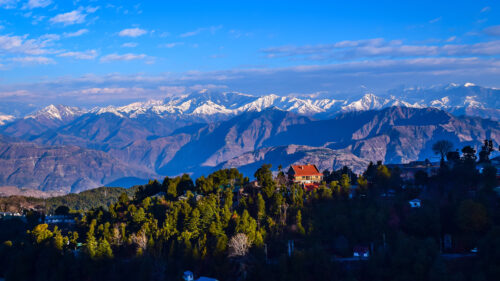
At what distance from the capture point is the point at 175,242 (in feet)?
201

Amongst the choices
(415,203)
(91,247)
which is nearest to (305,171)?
(415,203)

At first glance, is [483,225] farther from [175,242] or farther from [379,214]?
[175,242]

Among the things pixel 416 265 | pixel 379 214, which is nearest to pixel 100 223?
pixel 379 214

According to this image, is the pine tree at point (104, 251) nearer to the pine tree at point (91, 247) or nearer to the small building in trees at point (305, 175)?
the pine tree at point (91, 247)

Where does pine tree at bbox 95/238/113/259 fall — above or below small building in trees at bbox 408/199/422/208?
below

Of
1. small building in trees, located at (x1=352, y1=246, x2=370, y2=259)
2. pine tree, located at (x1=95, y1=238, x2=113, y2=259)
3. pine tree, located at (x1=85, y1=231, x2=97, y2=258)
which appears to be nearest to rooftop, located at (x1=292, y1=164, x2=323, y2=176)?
small building in trees, located at (x1=352, y1=246, x2=370, y2=259)

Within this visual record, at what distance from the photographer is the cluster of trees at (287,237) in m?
51.8

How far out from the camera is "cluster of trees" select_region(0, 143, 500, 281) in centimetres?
5175

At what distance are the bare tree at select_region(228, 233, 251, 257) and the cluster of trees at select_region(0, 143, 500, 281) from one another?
0.43ft

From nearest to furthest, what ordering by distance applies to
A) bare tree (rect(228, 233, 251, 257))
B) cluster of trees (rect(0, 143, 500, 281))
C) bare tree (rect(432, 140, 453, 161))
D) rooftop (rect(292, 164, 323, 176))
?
cluster of trees (rect(0, 143, 500, 281)) → bare tree (rect(228, 233, 251, 257)) → bare tree (rect(432, 140, 453, 161)) → rooftop (rect(292, 164, 323, 176))

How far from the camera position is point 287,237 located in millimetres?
60969

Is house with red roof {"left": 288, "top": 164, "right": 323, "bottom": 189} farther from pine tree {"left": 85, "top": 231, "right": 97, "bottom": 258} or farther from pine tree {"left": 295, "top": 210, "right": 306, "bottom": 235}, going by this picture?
pine tree {"left": 85, "top": 231, "right": 97, "bottom": 258}

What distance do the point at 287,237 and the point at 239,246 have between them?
22.3 feet

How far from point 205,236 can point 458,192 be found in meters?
34.9
